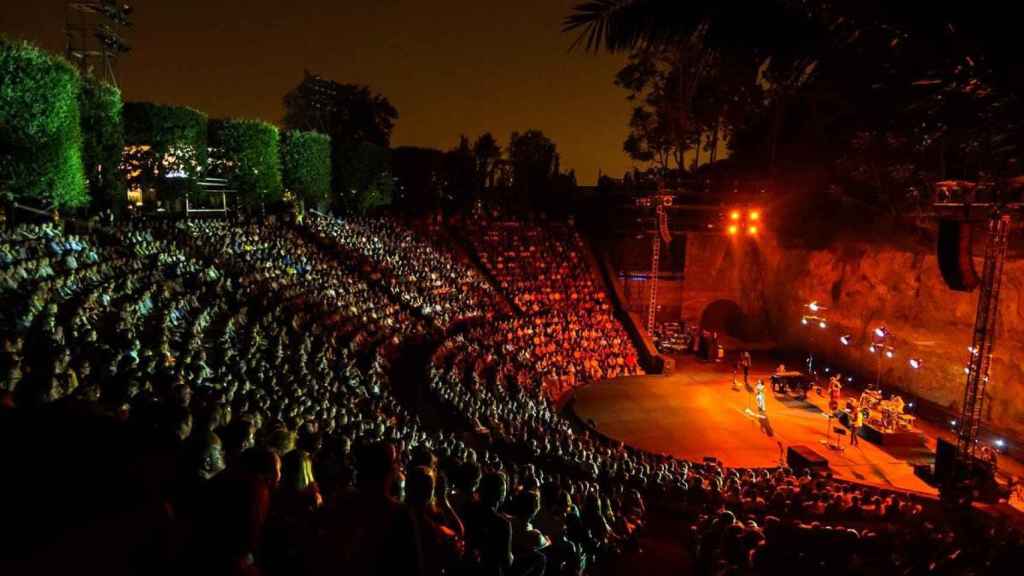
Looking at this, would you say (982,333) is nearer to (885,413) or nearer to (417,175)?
(885,413)

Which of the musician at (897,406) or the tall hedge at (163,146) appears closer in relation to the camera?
the musician at (897,406)

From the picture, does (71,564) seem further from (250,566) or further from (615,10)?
(615,10)

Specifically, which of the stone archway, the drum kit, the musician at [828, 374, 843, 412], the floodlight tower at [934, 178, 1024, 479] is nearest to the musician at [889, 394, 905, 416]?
the drum kit

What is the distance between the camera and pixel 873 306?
25.0 metres

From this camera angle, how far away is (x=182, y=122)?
2527cm

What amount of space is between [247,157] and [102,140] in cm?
704

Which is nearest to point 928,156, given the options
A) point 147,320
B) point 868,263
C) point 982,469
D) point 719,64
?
point 868,263

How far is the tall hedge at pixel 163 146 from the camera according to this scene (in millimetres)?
24422

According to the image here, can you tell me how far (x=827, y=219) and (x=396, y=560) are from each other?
1163 inches

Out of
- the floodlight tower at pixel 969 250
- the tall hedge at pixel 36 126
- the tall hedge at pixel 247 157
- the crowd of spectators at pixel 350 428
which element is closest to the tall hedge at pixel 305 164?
the tall hedge at pixel 247 157

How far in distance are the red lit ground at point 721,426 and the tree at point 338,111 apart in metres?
34.9

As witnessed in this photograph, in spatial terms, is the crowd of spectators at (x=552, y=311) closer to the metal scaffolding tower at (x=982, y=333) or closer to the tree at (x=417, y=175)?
the tree at (x=417, y=175)

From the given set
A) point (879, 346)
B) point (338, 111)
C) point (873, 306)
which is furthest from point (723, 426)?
point (338, 111)

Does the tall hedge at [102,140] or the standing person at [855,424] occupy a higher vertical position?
the tall hedge at [102,140]
